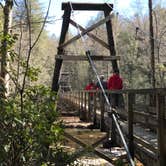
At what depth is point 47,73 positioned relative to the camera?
49875mm

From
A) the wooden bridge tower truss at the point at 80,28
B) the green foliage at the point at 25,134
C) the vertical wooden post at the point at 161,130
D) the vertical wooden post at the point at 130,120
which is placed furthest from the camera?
the wooden bridge tower truss at the point at 80,28

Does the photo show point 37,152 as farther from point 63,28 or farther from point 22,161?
point 63,28

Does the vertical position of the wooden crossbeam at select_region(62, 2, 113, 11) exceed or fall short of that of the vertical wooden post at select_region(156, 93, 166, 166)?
it exceeds it

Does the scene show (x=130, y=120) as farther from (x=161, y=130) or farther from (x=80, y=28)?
(x=80, y=28)

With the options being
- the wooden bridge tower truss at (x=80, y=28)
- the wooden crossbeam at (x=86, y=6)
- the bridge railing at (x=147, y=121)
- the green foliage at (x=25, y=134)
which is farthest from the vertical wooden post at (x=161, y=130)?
the wooden crossbeam at (x=86, y=6)

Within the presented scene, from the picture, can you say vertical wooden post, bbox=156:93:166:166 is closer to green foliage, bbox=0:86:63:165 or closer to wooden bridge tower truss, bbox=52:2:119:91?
green foliage, bbox=0:86:63:165

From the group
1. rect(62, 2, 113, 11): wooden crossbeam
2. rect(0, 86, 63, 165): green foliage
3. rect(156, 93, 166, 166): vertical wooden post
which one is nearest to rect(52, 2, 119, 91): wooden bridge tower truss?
rect(62, 2, 113, 11): wooden crossbeam

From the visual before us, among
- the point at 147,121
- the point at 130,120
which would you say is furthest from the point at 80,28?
the point at 147,121

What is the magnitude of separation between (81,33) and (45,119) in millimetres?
9681

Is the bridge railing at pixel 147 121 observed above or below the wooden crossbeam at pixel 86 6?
below

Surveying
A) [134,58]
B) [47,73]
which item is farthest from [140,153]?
[47,73]

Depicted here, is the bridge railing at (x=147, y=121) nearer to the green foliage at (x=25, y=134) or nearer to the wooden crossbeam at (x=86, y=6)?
the green foliage at (x=25, y=134)

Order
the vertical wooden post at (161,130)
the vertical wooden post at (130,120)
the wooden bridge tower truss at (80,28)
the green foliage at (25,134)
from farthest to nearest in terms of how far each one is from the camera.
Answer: the wooden bridge tower truss at (80,28) → the vertical wooden post at (130,120) → the vertical wooden post at (161,130) → the green foliage at (25,134)

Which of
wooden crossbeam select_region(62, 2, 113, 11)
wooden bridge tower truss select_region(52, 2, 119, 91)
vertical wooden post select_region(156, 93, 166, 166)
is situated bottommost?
vertical wooden post select_region(156, 93, 166, 166)
